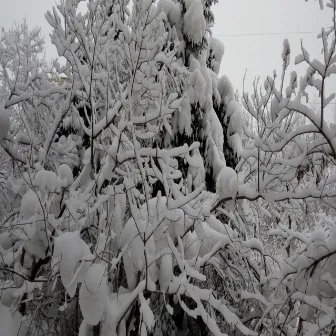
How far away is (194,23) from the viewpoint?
5875 millimetres

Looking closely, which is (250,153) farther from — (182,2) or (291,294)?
(182,2)

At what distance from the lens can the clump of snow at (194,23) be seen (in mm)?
5809

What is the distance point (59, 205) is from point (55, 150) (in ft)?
4.43

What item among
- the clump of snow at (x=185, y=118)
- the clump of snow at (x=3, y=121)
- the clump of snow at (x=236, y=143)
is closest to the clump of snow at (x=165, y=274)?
the clump of snow at (x=3, y=121)

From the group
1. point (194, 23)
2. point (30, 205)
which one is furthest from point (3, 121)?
point (194, 23)

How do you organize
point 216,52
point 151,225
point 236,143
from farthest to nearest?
1. point 216,52
2. point 236,143
3. point 151,225

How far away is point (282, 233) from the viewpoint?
9.71ft

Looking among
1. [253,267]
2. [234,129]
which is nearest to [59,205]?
[253,267]

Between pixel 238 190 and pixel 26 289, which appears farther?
pixel 238 190

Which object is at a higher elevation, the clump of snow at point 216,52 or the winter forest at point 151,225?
the clump of snow at point 216,52

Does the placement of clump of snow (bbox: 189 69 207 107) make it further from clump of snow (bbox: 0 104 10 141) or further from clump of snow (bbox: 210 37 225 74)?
clump of snow (bbox: 0 104 10 141)

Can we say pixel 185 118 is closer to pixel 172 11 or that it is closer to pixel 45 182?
pixel 172 11

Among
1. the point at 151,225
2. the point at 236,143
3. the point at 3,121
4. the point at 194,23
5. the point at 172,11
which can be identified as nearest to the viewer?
the point at 151,225

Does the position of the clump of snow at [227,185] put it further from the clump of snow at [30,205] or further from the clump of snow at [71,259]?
the clump of snow at [30,205]
